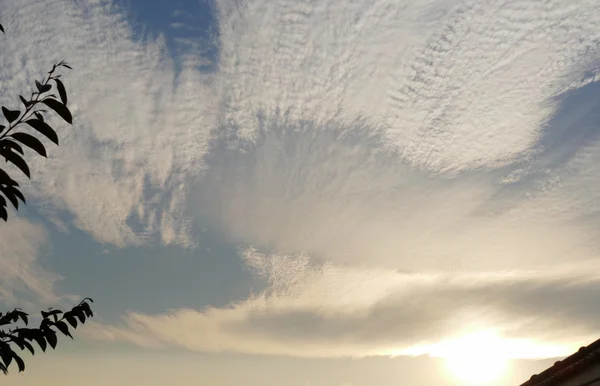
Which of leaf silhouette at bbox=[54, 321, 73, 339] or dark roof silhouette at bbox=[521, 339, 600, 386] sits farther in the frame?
dark roof silhouette at bbox=[521, 339, 600, 386]

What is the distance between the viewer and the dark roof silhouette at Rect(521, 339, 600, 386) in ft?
30.9

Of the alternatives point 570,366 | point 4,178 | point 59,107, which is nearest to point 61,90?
point 59,107

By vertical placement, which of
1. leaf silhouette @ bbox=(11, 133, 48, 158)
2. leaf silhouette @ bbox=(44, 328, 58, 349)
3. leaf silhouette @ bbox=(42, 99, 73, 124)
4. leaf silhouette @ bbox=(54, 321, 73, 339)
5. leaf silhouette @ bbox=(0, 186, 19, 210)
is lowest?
leaf silhouette @ bbox=(44, 328, 58, 349)

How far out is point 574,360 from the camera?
9.98 meters

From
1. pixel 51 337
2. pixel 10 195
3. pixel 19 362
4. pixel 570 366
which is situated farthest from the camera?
pixel 570 366

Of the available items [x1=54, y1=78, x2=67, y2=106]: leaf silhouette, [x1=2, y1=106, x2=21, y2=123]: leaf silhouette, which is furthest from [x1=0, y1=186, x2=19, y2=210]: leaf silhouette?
[x1=54, y1=78, x2=67, y2=106]: leaf silhouette

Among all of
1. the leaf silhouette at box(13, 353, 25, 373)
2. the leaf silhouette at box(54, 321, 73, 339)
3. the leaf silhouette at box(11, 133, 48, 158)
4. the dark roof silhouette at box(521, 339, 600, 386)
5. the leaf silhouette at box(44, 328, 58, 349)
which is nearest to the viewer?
the leaf silhouette at box(11, 133, 48, 158)

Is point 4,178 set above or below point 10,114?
below

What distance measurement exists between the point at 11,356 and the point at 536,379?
1326 cm

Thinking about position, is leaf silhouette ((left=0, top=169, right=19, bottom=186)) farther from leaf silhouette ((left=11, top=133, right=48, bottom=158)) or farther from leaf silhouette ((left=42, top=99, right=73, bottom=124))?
leaf silhouette ((left=42, top=99, right=73, bottom=124))

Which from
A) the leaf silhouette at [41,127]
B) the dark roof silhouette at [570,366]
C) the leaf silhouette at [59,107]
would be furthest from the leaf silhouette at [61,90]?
the dark roof silhouette at [570,366]

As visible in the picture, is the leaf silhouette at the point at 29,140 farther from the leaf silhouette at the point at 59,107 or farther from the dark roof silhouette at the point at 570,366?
the dark roof silhouette at the point at 570,366

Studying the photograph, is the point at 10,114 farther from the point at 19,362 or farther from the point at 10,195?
the point at 19,362

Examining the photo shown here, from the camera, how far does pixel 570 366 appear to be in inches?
396
